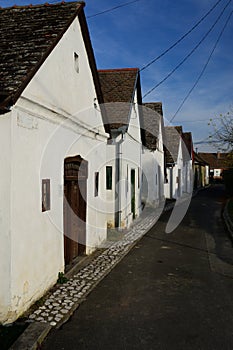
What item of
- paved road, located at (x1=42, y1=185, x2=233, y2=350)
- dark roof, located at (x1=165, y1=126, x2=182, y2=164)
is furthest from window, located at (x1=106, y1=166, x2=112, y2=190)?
dark roof, located at (x1=165, y1=126, x2=182, y2=164)

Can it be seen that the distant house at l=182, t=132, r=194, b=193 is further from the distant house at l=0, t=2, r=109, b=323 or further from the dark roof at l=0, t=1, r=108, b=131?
the dark roof at l=0, t=1, r=108, b=131

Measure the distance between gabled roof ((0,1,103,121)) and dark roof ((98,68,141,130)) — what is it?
3.80 meters

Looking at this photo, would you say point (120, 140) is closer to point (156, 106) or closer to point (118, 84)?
point (118, 84)

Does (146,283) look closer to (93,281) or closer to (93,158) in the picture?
(93,281)

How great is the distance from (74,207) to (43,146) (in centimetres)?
260

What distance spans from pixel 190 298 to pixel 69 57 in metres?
5.63

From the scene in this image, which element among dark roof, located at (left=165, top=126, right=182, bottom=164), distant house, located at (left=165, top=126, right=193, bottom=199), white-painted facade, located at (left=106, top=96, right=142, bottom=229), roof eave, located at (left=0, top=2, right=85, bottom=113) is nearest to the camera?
roof eave, located at (left=0, top=2, right=85, bottom=113)

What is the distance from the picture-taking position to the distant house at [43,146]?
16.1ft

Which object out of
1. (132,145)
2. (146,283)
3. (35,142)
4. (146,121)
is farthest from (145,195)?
(35,142)

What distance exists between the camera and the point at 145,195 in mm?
20297

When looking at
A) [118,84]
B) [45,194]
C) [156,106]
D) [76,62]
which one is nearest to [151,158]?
[156,106]

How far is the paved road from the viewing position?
4582 millimetres

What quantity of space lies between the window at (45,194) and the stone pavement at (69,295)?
1.67 m

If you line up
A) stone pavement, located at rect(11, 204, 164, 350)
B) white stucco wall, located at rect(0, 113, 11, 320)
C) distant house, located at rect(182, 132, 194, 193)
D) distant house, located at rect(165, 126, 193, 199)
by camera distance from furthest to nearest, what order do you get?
distant house, located at rect(182, 132, 194, 193) → distant house, located at rect(165, 126, 193, 199) → white stucco wall, located at rect(0, 113, 11, 320) → stone pavement, located at rect(11, 204, 164, 350)
